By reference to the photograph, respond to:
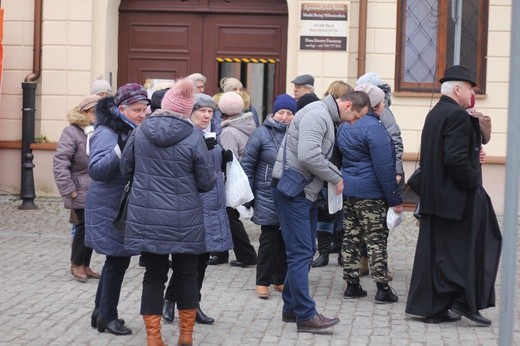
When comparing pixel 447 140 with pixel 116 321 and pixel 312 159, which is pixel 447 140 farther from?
pixel 116 321

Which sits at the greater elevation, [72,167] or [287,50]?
[287,50]

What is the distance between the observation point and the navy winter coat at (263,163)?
952cm

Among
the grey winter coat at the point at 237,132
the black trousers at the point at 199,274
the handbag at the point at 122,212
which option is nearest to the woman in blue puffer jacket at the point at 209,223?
the black trousers at the point at 199,274

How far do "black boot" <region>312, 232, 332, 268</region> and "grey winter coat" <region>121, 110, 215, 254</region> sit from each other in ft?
A: 12.8

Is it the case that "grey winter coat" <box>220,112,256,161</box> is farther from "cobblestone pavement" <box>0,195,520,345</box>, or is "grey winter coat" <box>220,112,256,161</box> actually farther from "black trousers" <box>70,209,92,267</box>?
"black trousers" <box>70,209,92,267</box>

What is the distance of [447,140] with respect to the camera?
27.3 ft

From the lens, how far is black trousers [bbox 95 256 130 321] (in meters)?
7.85

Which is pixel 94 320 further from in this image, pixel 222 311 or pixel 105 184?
pixel 222 311

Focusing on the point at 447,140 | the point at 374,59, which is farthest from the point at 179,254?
the point at 374,59

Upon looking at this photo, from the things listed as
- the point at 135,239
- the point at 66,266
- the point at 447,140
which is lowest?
the point at 66,266

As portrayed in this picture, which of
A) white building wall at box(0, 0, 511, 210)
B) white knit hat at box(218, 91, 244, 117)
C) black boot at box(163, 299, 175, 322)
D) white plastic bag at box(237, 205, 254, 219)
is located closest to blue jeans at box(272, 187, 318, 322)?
black boot at box(163, 299, 175, 322)

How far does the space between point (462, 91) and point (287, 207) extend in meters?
1.55

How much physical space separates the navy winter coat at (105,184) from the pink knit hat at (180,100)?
1.79 ft

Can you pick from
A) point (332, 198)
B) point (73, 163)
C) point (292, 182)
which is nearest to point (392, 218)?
point (332, 198)
